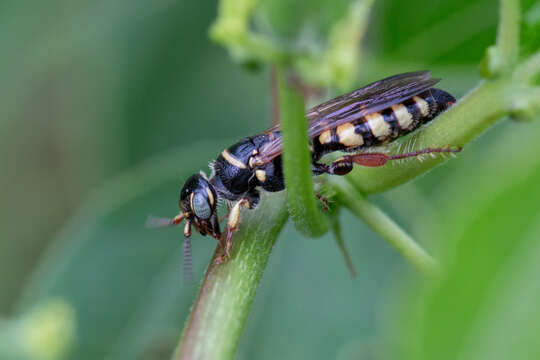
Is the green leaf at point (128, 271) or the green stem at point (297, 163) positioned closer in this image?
the green stem at point (297, 163)

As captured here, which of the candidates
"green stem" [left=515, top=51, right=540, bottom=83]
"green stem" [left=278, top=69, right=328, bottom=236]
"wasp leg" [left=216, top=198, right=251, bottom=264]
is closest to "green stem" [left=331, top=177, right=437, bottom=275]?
"green stem" [left=278, top=69, right=328, bottom=236]

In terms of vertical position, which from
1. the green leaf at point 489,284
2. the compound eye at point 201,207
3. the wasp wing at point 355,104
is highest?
the wasp wing at point 355,104

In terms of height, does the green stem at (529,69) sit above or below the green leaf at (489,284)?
above

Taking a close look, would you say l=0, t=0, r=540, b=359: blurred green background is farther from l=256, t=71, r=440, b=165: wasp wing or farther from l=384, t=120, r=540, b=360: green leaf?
l=256, t=71, r=440, b=165: wasp wing

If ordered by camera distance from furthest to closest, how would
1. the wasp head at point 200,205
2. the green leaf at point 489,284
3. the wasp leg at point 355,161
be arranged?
the wasp head at point 200,205 → the wasp leg at point 355,161 → the green leaf at point 489,284

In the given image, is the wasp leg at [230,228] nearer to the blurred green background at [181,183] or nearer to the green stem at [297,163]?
the green stem at [297,163]

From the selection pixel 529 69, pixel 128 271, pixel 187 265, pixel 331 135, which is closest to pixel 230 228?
pixel 529 69

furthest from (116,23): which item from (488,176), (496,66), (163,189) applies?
(488,176)

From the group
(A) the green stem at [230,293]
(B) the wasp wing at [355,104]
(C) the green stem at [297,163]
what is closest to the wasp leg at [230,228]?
(A) the green stem at [230,293]
